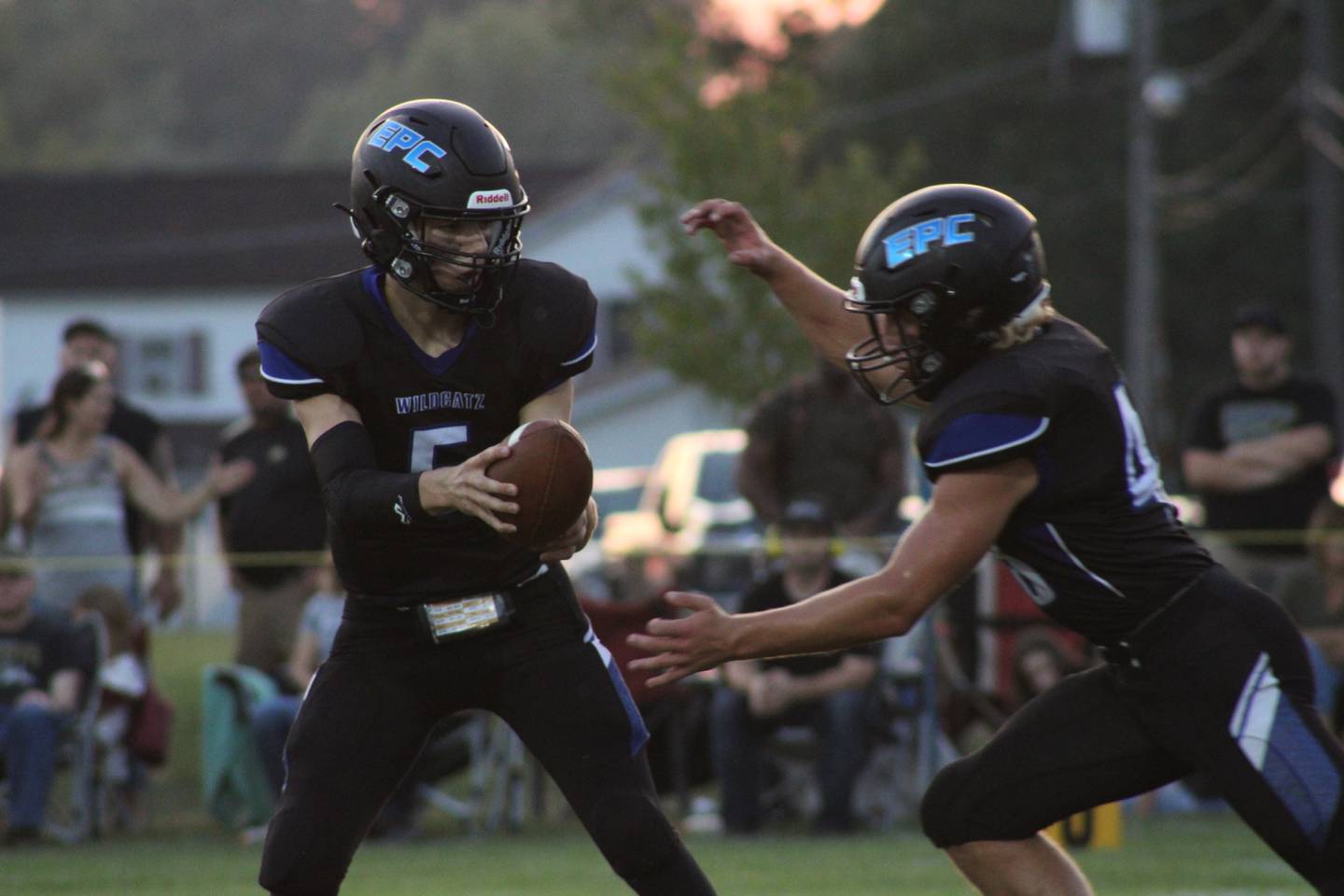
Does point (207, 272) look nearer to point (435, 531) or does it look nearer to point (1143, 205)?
point (1143, 205)

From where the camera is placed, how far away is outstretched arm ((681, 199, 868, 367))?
16.1ft

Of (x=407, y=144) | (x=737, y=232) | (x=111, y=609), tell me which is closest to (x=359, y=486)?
(x=407, y=144)

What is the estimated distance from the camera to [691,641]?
3771 mm

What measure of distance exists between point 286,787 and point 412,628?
0.43 metres

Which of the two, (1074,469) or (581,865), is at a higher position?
(1074,469)

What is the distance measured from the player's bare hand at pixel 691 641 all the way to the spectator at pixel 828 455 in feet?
18.5

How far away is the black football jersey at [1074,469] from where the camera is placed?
3.85 m

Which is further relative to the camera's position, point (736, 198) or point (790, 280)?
point (736, 198)

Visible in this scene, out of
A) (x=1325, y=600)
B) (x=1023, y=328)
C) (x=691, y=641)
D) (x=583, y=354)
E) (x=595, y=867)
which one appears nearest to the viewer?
(x=691, y=641)

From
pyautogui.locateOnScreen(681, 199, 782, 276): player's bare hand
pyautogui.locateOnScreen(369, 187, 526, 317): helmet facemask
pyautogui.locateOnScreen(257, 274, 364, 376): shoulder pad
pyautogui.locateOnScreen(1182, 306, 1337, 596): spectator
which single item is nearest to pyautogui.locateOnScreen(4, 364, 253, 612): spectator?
pyautogui.locateOnScreen(1182, 306, 1337, 596): spectator

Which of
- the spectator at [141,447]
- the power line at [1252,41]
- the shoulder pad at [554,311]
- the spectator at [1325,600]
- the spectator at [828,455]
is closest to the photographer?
the shoulder pad at [554,311]

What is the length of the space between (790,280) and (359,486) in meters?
1.38

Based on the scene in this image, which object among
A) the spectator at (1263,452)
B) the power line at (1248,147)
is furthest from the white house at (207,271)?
the spectator at (1263,452)

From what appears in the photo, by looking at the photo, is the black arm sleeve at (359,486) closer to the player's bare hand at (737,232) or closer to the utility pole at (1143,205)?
the player's bare hand at (737,232)
